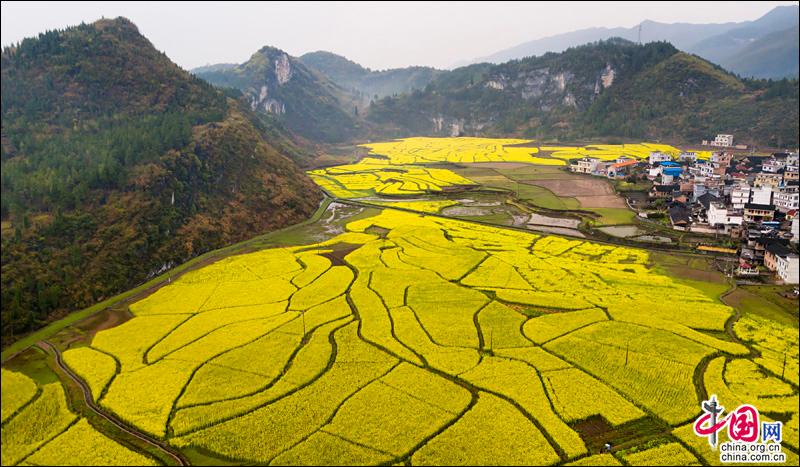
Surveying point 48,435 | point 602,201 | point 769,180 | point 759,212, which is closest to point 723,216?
point 759,212

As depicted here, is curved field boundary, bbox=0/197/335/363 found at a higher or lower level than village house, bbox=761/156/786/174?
lower

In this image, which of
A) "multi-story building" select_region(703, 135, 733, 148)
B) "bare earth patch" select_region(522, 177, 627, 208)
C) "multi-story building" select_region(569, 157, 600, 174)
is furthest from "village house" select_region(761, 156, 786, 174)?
"multi-story building" select_region(703, 135, 733, 148)

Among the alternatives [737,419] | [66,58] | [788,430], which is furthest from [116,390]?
→ [66,58]

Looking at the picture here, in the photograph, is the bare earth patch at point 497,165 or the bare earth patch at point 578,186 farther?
the bare earth patch at point 497,165

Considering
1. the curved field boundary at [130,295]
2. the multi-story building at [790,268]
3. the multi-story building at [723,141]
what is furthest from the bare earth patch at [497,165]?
the multi-story building at [790,268]

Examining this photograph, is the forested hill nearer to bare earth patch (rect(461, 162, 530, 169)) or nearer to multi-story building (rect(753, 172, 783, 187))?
bare earth patch (rect(461, 162, 530, 169))

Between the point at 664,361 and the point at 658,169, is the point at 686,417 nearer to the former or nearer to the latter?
the point at 664,361

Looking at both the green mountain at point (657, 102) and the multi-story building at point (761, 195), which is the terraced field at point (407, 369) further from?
the green mountain at point (657, 102)
